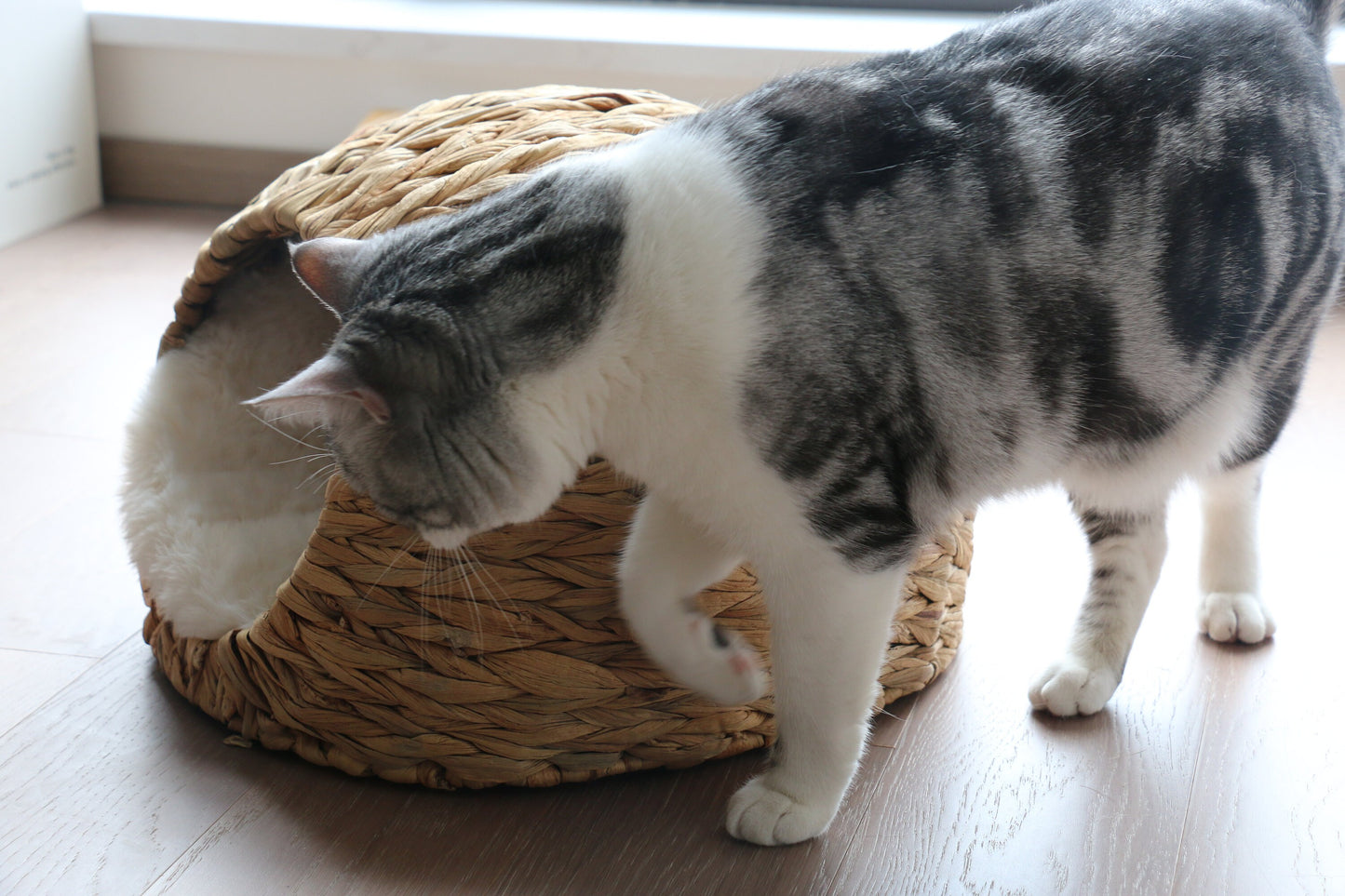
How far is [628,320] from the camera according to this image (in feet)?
3.45

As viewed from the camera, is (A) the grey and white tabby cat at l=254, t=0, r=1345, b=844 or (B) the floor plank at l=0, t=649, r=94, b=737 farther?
(B) the floor plank at l=0, t=649, r=94, b=737

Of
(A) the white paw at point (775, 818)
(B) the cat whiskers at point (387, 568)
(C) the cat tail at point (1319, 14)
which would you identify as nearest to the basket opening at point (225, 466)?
(B) the cat whiskers at point (387, 568)

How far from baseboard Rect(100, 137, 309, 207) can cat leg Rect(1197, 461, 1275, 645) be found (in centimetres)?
240

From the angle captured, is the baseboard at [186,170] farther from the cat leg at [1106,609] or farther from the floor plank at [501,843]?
the cat leg at [1106,609]

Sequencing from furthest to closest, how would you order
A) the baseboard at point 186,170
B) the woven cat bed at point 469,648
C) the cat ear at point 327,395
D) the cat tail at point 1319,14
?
the baseboard at point 186,170, the cat tail at point 1319,14, the woven cat bed at point 469,648, the cat ear at point 327,395

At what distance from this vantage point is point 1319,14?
1.36 metres

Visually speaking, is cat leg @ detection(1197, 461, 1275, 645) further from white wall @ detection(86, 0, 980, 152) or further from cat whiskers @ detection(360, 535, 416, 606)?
white wall @ detection(86, 0, 980, 152)

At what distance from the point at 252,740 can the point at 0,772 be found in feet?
0.82

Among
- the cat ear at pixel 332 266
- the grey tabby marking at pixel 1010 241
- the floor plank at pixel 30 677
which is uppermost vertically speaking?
the grey tabby marking at pixel 1010 241

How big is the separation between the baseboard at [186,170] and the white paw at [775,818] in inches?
95.6

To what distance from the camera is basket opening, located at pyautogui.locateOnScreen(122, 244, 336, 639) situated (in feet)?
4.65

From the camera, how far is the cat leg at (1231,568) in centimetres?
153

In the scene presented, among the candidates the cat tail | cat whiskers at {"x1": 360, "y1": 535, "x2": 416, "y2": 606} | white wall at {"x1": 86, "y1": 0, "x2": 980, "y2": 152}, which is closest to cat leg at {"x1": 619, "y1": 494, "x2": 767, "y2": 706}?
cat whiskers at {"x1": 360, "y1": 535, "x2": 416, "y2": 606}

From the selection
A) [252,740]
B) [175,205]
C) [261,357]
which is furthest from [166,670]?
[175,205]
